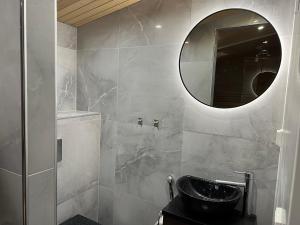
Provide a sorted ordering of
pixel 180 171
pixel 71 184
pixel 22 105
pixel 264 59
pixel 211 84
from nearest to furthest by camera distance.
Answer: pixel 22 105, pixel 264 59, pixel 211 84, pixel 180 171, pixel 71 184

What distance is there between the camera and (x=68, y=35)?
2.05 metres

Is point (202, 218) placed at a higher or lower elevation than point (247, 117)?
lower

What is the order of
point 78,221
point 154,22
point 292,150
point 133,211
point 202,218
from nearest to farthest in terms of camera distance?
1. point 292,150
2. point 202,218
3. point 154,22
4. point 78,221
5. point 133,211

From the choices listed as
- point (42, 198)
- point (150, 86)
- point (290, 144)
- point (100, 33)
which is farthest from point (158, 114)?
point (290, 144)

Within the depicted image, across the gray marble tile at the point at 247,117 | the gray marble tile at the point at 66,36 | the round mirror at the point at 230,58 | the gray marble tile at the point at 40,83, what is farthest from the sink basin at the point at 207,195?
the gray marble tile at the point at 66,36

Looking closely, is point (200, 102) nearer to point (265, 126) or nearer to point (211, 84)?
point (211, 84)

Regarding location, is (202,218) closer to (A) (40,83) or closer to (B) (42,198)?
(B) (42,198)

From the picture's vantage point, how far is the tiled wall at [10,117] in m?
0.73

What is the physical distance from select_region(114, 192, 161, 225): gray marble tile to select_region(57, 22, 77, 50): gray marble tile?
1530mm

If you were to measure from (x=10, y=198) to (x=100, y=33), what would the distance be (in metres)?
1.63

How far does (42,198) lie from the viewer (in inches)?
32.6

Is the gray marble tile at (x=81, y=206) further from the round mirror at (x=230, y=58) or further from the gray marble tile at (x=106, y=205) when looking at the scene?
the round mirror at (x=230, y=58)

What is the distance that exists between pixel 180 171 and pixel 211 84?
2.44ft

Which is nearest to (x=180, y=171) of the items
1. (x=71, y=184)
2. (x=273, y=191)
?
(x=273, y=191)
